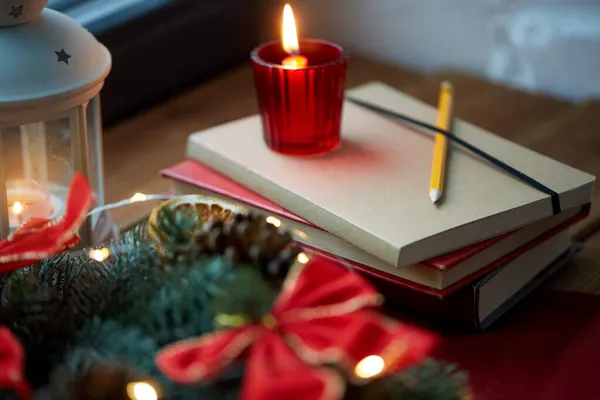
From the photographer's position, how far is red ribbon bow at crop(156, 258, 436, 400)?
0.29 metres

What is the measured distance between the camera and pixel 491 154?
594mm

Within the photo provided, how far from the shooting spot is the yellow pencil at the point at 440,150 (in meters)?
0.53

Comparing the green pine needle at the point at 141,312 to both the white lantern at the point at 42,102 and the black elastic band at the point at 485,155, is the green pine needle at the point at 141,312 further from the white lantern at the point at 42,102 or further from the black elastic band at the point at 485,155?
the black elastic band at the point at 485,155

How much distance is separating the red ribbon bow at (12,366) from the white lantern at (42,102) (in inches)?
6.1

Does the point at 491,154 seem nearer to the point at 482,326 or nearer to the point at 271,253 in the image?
the point at 482,326

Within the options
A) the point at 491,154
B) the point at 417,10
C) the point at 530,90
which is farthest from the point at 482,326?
the point at 417,10

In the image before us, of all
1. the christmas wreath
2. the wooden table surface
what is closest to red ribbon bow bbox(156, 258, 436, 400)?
the christmas wreath

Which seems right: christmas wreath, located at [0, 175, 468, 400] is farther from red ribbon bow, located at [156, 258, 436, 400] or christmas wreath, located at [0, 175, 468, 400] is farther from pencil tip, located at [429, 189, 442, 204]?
pencil tip, located at [429, 189, 442, 204]

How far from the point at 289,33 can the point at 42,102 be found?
201 millimetres

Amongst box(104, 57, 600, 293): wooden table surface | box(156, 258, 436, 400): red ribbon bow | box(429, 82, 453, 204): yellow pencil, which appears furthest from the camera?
box(104, 57, 600, 293): wooden table surface

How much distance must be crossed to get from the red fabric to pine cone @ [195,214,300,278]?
19 cm

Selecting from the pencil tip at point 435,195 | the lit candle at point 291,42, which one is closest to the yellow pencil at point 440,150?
the pencil tip at point 435,195

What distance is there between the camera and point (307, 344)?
314mm

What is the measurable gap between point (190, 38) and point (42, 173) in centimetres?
38
